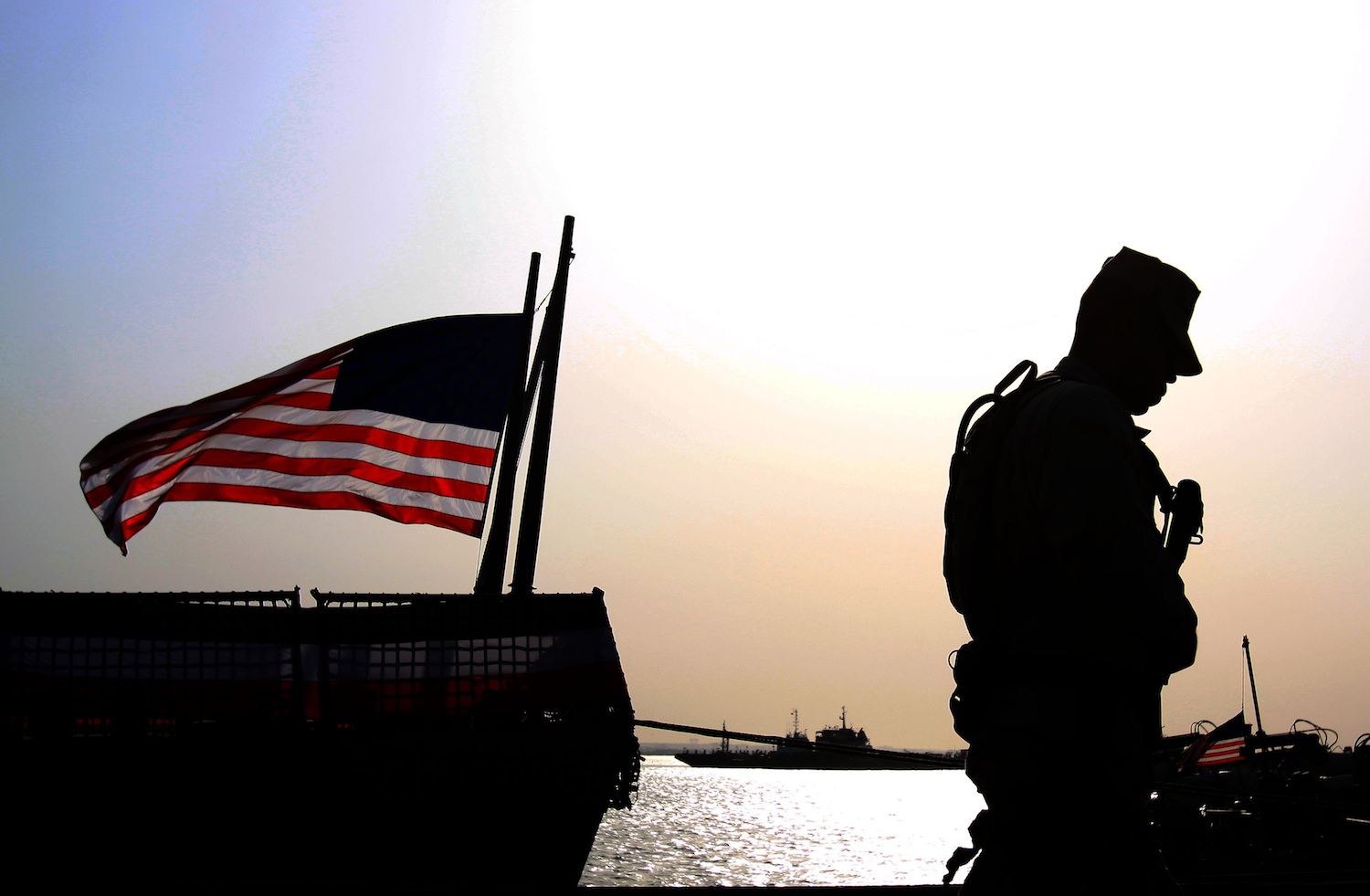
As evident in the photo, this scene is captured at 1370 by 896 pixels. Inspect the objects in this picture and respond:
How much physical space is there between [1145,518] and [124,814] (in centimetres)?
542

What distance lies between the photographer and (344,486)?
33.6 feet

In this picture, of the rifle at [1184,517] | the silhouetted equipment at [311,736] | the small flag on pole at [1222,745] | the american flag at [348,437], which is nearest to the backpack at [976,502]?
the rifle at [1184,517]

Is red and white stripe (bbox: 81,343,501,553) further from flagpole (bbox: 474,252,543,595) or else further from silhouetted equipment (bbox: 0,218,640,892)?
silhouetted equipment (bbox: 0,218,640,892)

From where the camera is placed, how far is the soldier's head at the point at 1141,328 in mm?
2510

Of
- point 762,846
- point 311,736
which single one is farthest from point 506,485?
point 762,846

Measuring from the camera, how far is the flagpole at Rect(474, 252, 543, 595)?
11555 mm

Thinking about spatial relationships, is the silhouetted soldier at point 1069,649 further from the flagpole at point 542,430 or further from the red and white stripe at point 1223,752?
the red and white stripe at point 1223,752

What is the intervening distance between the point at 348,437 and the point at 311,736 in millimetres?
5290

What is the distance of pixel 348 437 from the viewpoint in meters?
10.3

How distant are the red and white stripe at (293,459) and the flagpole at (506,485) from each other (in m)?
0.65

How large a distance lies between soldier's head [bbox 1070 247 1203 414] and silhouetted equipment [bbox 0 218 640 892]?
3975 millimetres

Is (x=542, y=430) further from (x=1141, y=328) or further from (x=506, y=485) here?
(x=1141, y=328)

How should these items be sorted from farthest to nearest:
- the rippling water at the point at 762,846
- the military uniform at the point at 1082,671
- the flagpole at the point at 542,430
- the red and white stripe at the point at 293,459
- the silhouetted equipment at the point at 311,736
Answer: the rippling water at the point at 762,846 < the flagpole at the point at 542,430 < the red and white stripe at the point at 293,459 < the silhouetted equipment at the point at 311,736 < the military uniform at the point at 1082,671

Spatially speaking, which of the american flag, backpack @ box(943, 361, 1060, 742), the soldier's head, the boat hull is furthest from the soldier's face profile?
the american flag
